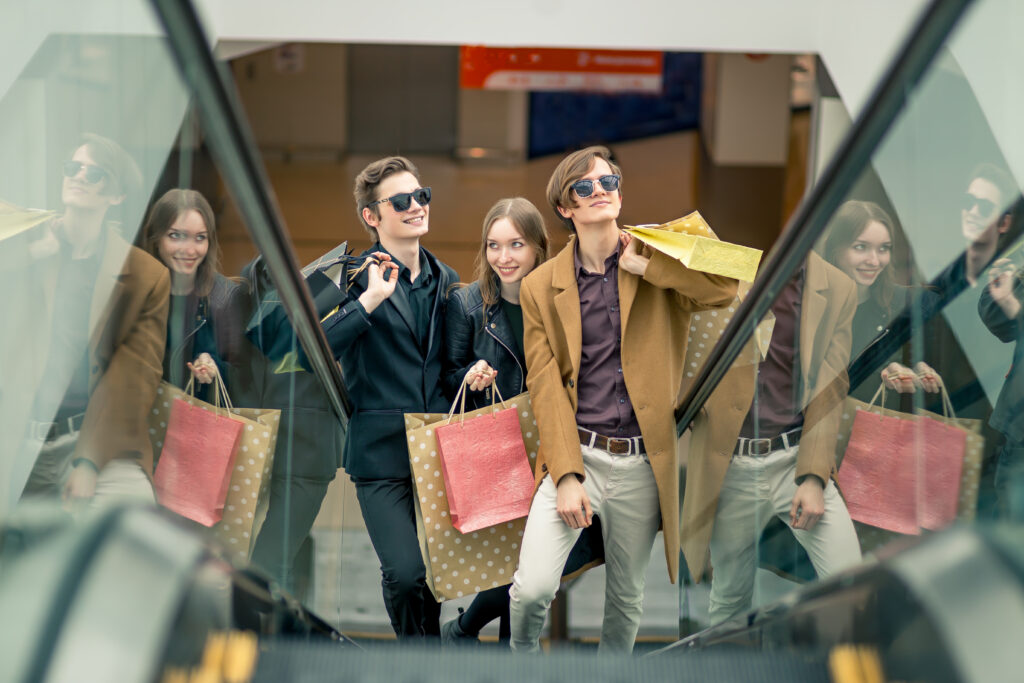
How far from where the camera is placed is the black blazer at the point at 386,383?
371 centimetres

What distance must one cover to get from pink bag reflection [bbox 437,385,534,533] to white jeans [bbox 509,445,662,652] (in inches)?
5.6

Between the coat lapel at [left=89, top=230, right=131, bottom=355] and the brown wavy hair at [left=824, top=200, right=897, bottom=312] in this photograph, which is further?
the brown wavy hair at [left=824, top=200, right=897, bottom=312]

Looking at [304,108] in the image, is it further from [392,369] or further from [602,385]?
[602,385]

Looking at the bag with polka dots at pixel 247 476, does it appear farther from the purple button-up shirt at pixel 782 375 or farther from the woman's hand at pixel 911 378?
the woman's hand at pixel 911 378

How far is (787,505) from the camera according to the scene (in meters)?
3.11

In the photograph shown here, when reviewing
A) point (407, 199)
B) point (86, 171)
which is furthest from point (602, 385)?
point (86, 171)

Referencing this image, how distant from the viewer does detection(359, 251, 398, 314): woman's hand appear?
366 centimetres

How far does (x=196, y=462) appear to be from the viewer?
8.59 ft

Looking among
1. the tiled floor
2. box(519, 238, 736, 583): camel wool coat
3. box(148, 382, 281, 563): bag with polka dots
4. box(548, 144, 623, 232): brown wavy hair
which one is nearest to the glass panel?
box(519, 238, 736, 583): camel wool coat

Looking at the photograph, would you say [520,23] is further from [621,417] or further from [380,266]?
[621,417]

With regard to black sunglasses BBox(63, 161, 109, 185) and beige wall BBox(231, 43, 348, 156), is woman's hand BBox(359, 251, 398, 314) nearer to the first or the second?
black sunglasses BBox(63, 161, 109, 185)

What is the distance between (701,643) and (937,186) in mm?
1358

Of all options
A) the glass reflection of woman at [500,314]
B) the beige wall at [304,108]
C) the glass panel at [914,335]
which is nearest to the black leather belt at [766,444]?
the glass panel at [914,335]

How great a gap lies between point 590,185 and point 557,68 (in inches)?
193
